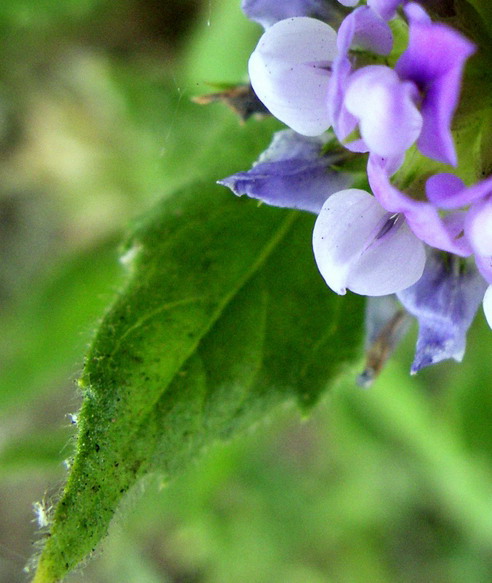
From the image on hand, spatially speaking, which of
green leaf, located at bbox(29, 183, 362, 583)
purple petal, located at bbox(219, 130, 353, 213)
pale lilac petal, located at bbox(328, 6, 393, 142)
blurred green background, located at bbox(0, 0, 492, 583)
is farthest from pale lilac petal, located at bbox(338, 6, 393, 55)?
blurred green background, located at bbox(0, 0, 492, 583)

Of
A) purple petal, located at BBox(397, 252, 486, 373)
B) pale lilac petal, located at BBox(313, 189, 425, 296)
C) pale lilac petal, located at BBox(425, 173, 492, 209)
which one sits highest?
pale lilac petal, located at BBox(425, 173, 492, 209)

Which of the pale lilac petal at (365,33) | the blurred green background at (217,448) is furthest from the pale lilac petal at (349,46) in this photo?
the blurred green background at (217,448)

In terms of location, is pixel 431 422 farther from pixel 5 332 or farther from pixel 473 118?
pixel 473 118

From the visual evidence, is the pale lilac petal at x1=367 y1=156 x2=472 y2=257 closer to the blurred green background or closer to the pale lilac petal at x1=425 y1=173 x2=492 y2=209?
the pale lilac petal at x1=425 y1=173 x2=492 y2=209

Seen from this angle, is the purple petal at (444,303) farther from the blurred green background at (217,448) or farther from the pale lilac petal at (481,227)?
the blurred green background at (217,448)

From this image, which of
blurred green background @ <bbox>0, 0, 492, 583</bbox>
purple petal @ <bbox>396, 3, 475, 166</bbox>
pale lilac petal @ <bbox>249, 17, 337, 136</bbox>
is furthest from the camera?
blurred green background @ <bbox>0, 0, 492, 583</bbox>
